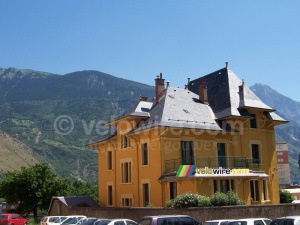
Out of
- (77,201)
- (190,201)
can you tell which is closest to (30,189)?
(77,201)

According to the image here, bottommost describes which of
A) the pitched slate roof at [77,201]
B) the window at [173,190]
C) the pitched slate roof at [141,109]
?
the pitched slate roof at [77,201]

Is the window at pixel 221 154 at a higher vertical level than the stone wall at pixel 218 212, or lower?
higher

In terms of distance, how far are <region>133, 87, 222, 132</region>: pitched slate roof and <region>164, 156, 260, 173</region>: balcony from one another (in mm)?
2732

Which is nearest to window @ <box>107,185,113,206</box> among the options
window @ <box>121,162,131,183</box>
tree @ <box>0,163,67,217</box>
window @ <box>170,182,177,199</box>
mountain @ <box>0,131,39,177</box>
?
window @ <box>121,162,131,183</box>

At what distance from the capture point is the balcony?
34.8 meters

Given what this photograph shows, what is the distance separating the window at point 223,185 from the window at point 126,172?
8920 mm

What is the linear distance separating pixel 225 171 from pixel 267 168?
7.94 metres

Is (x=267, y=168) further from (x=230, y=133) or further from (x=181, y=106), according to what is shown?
(x=181, y=106)

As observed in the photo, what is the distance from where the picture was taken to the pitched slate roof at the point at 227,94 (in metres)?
39.1

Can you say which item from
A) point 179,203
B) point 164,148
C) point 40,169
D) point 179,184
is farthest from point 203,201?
point 40,169

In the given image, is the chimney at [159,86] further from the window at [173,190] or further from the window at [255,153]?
the window at [255,153]

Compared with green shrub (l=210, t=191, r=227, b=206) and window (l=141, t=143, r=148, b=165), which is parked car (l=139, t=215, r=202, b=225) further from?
window (l=141, t=143, r=148, b=165)

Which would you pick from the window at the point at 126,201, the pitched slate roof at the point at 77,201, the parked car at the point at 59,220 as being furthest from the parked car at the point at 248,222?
the pitched slate roof at the point at 77,201

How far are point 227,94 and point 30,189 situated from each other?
28.9m
